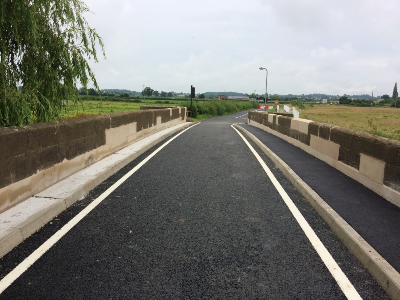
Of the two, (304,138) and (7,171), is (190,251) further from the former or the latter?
(304,138)

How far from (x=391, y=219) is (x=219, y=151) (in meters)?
7.21

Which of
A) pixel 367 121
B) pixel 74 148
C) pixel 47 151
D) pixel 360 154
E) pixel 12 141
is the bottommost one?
pixel 367 121

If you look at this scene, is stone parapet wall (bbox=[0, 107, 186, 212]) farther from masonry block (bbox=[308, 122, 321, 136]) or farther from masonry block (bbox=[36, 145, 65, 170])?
masonry block (bbox=[308, 122, 321, 136])

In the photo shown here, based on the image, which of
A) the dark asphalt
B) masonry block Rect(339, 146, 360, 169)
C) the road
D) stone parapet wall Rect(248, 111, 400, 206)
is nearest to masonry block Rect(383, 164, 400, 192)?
stone parapet wall Rect(248, 111, 400, 206)

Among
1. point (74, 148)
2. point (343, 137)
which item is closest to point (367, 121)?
point (343, 137)

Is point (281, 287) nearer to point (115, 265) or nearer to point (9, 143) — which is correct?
point (115, 265)

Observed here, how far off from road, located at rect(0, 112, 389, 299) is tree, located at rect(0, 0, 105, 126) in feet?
6.91

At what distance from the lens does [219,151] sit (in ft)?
38.7

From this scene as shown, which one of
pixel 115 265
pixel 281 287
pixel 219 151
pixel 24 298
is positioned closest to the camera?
pixel 24 298

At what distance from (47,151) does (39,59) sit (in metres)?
2.10

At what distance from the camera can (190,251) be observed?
3971 mm

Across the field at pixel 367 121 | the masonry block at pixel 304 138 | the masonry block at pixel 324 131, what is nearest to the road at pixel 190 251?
the masonry block at pixel 324 131

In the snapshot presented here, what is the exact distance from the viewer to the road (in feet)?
10.4

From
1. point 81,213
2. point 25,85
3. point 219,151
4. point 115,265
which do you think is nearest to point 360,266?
point 115,265
